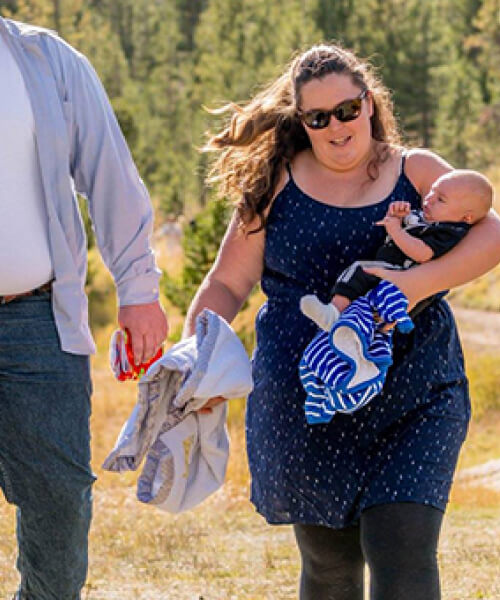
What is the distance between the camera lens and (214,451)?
3.44 meters

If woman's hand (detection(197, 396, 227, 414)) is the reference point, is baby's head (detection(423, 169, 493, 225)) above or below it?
above

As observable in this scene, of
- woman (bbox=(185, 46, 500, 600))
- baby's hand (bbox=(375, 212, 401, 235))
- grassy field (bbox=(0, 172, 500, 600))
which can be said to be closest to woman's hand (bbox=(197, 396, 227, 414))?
woman (bbox=(185, 46, 500, 600))

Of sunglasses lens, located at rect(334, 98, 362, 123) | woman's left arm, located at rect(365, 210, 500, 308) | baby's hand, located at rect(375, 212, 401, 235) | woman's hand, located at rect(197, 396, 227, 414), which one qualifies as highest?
sunglasses lens, located at rect(334, 98, 362, 123)

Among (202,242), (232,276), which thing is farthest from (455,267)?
(202,242)

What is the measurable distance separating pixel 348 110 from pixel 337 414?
79 cm

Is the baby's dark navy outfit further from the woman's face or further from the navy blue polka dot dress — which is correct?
the woman's face

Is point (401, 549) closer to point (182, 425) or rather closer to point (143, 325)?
point (182, 425)

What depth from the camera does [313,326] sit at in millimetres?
3396

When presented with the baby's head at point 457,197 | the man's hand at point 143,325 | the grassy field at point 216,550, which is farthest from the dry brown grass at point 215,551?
the baby's head at point 457,197

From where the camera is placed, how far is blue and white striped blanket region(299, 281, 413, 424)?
3061 millimetres

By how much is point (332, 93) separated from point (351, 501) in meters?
1.06

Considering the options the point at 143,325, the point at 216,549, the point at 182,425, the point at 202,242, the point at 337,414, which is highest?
the point at 143,325

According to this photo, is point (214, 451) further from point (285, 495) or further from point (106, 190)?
point (106, 190)

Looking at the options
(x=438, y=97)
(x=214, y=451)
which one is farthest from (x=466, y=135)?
(x=214, y=451)
